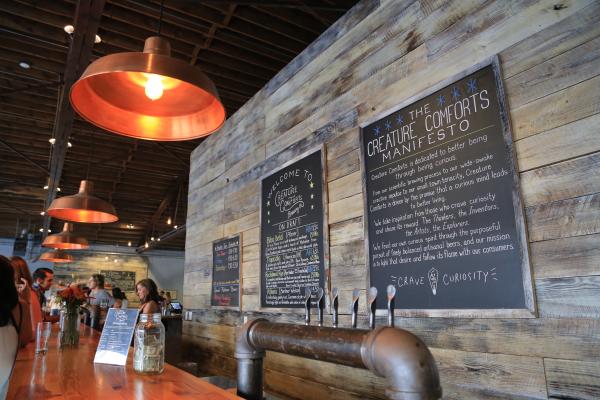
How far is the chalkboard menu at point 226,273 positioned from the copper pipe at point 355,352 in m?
2.23

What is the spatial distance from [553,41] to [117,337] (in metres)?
2.35

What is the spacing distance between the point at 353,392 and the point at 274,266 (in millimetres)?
1170

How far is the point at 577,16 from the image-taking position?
161cm

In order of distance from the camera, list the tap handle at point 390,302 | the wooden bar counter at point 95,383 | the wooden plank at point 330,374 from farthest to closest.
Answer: the wooden plank at point 330,374, the wooden bar counter at point 95,383, the tap handle at point 390,302

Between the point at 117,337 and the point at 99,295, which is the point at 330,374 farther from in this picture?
the point at 99,295

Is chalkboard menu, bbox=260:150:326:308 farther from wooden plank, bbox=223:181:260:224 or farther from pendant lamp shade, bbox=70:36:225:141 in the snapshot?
pendant lamp shade, bbox=70:36:225:141

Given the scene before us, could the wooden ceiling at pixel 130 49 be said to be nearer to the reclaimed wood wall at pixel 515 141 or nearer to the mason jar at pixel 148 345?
the reclaimed wood wall at pixel 515 141

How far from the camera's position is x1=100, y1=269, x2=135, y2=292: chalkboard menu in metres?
17.3

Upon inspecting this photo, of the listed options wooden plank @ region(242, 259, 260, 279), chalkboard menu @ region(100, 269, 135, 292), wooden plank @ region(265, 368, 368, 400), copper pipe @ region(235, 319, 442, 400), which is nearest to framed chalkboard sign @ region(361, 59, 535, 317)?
wooden plank @ region(265, 368, 368, 400)

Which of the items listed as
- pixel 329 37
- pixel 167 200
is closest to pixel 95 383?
pixel 329 37

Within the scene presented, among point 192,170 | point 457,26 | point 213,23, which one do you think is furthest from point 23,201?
point 457,26

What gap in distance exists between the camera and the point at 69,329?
9.03ft

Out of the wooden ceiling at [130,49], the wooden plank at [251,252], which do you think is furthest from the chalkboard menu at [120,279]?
the wooden plank at [251,252]

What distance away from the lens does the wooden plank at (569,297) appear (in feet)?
4.85
